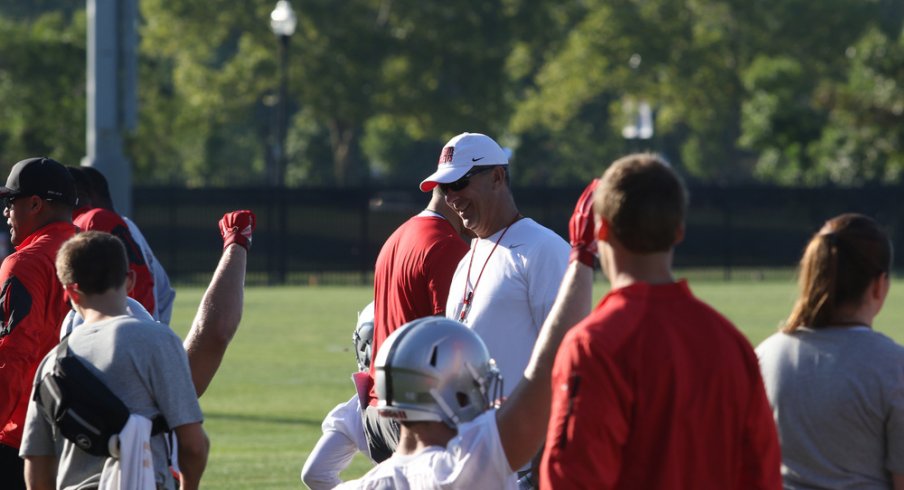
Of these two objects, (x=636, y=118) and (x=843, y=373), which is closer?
(x=843, y=373)

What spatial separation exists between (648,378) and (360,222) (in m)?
35.6

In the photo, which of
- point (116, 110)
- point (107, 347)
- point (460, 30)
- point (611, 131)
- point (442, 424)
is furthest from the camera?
point (611, 131)

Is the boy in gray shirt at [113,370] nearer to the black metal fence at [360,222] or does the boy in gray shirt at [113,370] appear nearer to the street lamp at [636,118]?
the black metal fence at [360,222]

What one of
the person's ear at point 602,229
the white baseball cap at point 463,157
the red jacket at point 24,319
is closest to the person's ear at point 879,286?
the person's ear at point 602,229

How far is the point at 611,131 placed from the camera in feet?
276

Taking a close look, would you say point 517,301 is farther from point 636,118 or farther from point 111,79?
point 636,118

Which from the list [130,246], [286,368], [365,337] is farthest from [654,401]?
[286,368]

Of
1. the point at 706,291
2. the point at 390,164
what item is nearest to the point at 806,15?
the point at 390,164

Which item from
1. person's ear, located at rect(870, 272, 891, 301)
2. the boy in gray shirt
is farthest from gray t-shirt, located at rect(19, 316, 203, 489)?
person's ear, located at rect(870, 272, 891, 301)

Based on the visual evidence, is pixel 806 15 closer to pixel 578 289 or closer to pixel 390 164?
pixel 390 164

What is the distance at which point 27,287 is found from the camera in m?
6.07

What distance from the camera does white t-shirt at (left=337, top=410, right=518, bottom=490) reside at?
4191mm

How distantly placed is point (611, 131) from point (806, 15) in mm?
19383

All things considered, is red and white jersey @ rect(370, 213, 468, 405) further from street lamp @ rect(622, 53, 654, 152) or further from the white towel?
street lamp @ rect(622, 53, 654, 152)
